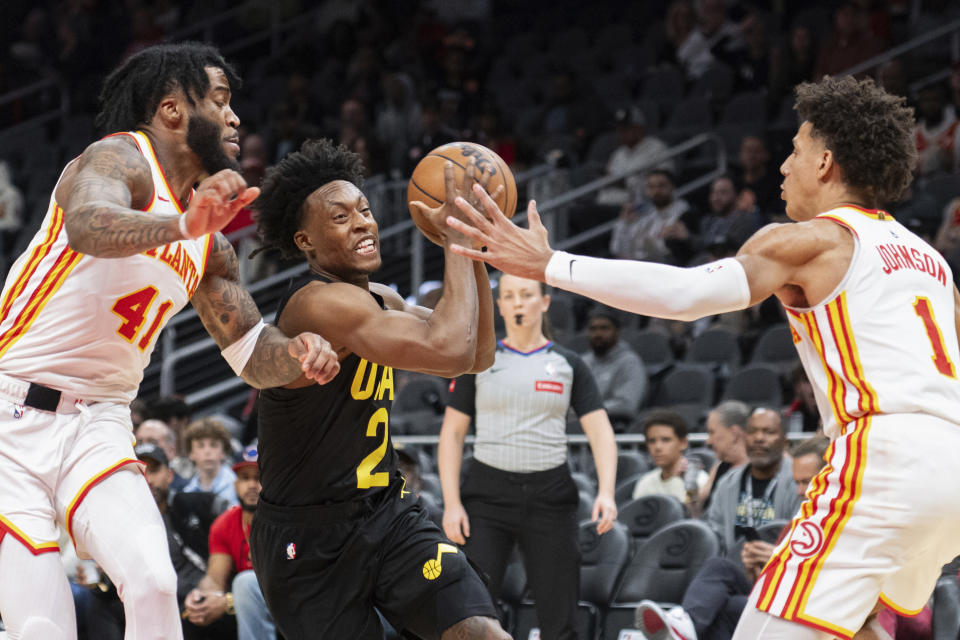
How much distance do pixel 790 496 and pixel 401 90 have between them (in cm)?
888

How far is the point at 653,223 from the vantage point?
1189 centimetres

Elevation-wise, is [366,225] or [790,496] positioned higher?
[366,225]

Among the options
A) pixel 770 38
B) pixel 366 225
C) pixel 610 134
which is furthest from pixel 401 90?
pixel 366 225

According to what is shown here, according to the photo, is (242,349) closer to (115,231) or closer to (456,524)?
(115,231)

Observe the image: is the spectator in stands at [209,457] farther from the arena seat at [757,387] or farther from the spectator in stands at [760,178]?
the spectator in stands at [760,178]

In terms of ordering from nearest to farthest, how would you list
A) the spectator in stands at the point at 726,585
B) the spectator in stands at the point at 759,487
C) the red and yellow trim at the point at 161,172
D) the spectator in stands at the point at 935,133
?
the red and yellow trim at the point at 161,172
the spectator in stands at the point at 726,585
the spectator in stands at the point at 759,487
the spectator in stands at the point at 935,133

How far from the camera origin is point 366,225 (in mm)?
4508

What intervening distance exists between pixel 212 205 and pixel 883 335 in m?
1.99

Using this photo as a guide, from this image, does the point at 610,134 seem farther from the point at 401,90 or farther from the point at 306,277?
the point at 306,277

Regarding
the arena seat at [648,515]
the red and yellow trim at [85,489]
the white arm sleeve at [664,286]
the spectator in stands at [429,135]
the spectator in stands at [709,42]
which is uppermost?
the spectator in stands at [709,42]

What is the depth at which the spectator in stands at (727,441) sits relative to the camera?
26.8 feet

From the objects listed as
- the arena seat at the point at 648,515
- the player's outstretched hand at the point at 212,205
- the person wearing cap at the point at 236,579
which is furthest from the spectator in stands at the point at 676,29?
the player's outstretched hand at the point at 212,205

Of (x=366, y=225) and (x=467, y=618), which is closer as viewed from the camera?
(x=467, y=618)

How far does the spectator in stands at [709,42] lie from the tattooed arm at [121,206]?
10.6 m
